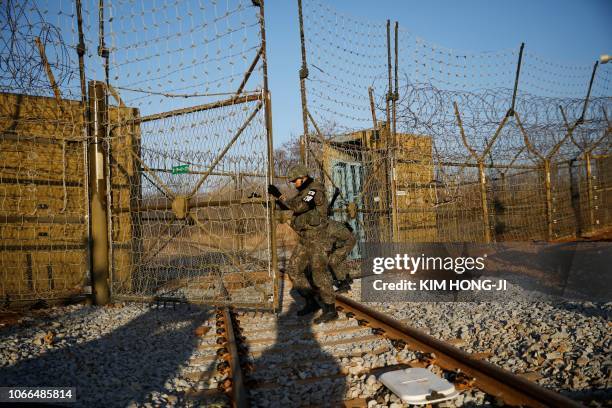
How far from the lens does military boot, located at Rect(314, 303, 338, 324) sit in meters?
4.96

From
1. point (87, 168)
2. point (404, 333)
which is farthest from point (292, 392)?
point (87, 168)

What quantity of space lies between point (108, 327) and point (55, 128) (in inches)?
142

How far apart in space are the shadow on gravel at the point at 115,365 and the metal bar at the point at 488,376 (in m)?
1.96

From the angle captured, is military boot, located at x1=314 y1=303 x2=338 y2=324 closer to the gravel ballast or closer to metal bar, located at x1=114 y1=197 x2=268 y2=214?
the gravel ballast

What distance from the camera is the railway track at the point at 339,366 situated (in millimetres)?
2775

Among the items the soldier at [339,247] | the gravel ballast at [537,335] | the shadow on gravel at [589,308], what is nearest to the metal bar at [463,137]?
the soldier at [339,247]

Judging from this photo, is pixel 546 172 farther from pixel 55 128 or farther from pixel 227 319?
pixel 55 128

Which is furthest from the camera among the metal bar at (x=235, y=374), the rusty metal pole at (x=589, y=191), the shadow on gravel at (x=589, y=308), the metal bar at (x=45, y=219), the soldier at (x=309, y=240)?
the rusty metal pole at (x=589, y=191)

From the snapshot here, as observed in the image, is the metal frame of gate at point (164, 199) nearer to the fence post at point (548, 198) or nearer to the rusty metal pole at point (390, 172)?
the rusty metal pole at point (390, 172)

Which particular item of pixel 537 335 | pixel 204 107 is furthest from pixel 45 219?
pixel 537 335

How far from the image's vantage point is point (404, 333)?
160 inches

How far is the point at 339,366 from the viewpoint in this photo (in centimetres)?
341

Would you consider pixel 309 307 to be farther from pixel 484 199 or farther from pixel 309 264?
pixel 484 199

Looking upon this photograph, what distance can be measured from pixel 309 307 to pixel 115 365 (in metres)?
2.38
